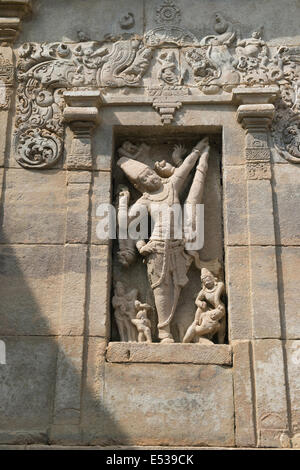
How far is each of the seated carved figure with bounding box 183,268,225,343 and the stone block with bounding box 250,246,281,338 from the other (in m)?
0.38

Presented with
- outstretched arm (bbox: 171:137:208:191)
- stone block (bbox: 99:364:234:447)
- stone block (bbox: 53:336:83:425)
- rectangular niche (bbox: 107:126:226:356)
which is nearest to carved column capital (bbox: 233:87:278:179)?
rectangular niche (bbox: 107:126:226:356)

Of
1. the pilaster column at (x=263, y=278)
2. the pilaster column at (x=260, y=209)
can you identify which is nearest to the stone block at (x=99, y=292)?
the pilaster column at (x=263, y=278)

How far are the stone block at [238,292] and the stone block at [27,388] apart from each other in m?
1.91

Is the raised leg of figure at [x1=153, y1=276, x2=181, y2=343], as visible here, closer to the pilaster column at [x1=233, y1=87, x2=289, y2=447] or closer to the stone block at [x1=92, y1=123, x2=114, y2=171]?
the pilaster column at [x1=233, y1=87, x2=289, y2=447]

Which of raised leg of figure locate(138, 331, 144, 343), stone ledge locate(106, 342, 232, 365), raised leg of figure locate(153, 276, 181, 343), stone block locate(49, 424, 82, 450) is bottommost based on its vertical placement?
stone block locate(49, 424, 82, 450)

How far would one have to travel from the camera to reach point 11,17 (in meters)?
8.13

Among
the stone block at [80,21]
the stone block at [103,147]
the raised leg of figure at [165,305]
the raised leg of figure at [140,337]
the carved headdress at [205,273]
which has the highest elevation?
the stone block at [80,21]

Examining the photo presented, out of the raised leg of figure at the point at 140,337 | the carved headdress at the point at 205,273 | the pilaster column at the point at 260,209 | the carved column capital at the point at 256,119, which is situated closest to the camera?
the pilaster column at the point at 260,209

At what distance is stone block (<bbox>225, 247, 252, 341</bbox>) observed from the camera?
267 inches

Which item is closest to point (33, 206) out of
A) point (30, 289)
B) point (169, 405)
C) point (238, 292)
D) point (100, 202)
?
point (100, 202)

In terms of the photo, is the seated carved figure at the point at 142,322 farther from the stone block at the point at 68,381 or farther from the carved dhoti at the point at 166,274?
the stone block at the point at 68,381

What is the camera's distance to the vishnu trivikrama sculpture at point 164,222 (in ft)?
23.3

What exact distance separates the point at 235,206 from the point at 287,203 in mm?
589

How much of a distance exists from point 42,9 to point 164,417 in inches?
206
